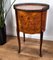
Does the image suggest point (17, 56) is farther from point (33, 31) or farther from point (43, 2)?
point (43, 2)

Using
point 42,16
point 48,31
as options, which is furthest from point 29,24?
point 48,31

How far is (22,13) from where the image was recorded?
1.87m

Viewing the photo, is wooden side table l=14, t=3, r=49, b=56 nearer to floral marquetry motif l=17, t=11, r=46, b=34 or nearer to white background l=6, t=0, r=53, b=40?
floral marquetry motif l=17, t=11, r=46, b=34

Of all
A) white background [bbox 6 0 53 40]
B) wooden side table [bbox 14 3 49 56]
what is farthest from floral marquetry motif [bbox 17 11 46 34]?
white background [bbox 6 0 53 40]

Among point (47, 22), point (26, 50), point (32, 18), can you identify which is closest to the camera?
point (32, 18)

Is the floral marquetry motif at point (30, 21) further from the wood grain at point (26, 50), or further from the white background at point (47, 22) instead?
the white background at point (47, 22)

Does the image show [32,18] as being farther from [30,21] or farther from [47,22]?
[47,22]

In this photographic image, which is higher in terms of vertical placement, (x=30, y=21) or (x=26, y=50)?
(x=30, y=21)

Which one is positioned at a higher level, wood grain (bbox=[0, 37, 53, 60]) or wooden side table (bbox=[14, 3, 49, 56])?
wooden side table (bbox=[14, 3, 49, 56])

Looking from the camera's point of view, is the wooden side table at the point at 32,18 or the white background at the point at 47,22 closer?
the wooden side table at the point at 32,18

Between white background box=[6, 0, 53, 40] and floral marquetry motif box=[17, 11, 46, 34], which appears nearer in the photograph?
floral marquetry motif box=[17, 11, 46, 34]

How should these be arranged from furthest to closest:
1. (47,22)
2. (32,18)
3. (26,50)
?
(47,22) < (26,50) < (32,18)

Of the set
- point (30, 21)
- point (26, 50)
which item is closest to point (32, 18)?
point (30, 21)

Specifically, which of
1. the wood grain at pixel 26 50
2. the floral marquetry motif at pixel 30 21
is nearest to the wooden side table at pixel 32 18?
the floral marquetry motif at pixel 30 21
